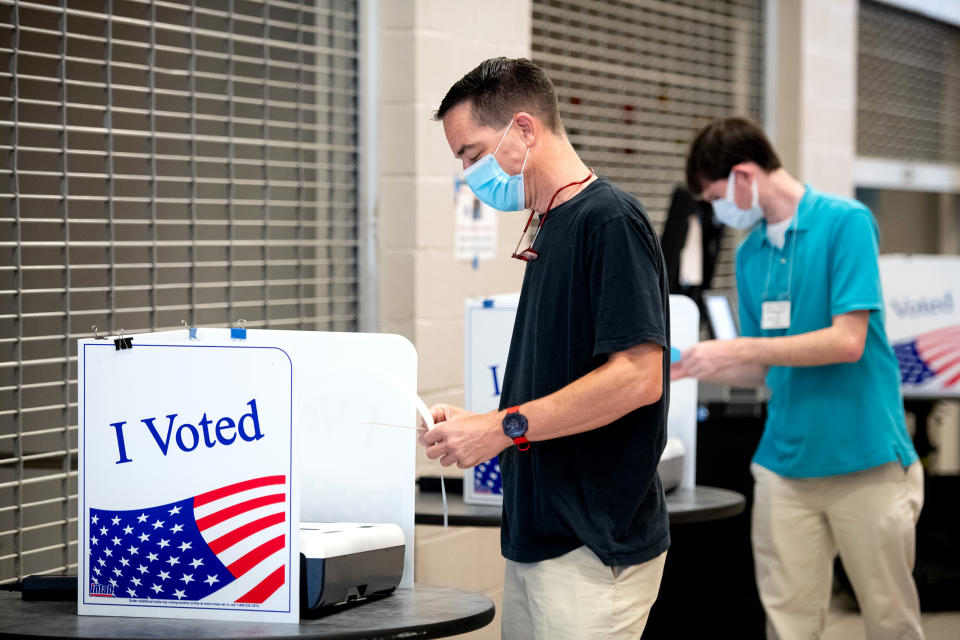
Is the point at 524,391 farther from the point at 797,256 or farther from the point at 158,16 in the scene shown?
the point at 158,16

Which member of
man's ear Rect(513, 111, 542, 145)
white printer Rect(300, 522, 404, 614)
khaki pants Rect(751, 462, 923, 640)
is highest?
man's ear Rect(513, 111, 542, 145)

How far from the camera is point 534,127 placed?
5.99 ft

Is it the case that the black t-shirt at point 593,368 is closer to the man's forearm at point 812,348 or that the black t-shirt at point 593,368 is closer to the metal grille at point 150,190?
the man's forearm at point 812,348

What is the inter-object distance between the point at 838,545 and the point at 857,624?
1773 millimetres

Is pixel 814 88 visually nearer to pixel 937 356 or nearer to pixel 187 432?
pixel 937 356

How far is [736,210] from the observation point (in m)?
2.86

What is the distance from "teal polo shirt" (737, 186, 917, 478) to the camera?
8.52ft

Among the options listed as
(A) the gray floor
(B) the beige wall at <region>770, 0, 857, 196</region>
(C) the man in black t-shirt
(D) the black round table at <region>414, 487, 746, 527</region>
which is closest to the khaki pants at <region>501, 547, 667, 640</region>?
(C) the man in black t-shirt

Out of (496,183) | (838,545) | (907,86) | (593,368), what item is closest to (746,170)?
(838,545)

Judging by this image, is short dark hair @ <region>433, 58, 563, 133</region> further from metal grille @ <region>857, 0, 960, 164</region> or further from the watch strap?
metal grille @ <region>857, 0, 960, 164</region>

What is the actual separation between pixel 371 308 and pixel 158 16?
1.04m

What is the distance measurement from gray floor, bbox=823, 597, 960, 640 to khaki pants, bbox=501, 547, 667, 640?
254 centimetres

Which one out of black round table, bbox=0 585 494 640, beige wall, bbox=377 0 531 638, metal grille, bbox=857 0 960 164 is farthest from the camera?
metal grille, bbox=857 0 960 164

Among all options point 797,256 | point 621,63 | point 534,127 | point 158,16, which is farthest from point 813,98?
point 534,127
